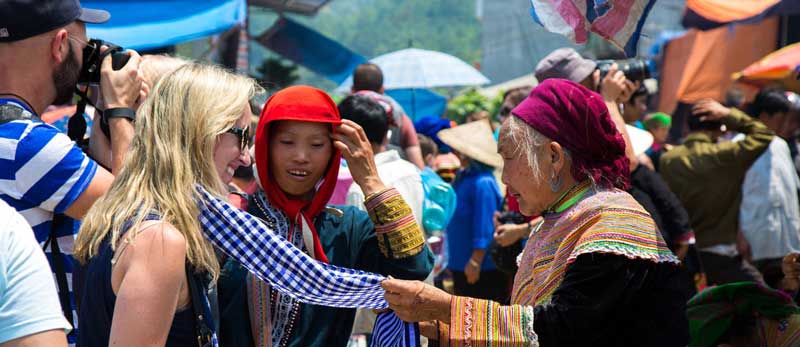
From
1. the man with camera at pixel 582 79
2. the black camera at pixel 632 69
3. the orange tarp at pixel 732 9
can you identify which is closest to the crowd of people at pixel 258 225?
the man with camera at pixel 582 79

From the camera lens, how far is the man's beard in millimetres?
2748

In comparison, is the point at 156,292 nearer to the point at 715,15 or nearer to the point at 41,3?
the point at 41,3

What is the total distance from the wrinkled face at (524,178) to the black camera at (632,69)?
1704 millimetres

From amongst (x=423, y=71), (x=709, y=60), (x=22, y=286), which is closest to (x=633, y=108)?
(x=423, y=71)

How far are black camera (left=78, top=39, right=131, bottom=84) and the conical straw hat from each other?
3252 mm

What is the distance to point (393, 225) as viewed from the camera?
2.63m

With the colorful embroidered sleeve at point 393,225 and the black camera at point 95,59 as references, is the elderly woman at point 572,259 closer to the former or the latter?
the colorful embroidered sleeve at point 393,225

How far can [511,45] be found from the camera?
24.8 m

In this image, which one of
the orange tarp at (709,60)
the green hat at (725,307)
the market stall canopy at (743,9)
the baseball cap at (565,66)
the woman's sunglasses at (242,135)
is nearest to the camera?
the woman's sunglasses at (242,135)

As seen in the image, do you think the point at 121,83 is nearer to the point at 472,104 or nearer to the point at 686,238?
the point at 686,238

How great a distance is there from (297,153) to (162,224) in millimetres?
757

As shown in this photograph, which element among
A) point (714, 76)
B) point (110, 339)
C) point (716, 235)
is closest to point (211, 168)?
point (110, 339)

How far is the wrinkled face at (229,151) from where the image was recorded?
7.86ft

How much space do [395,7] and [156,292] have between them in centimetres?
11990
